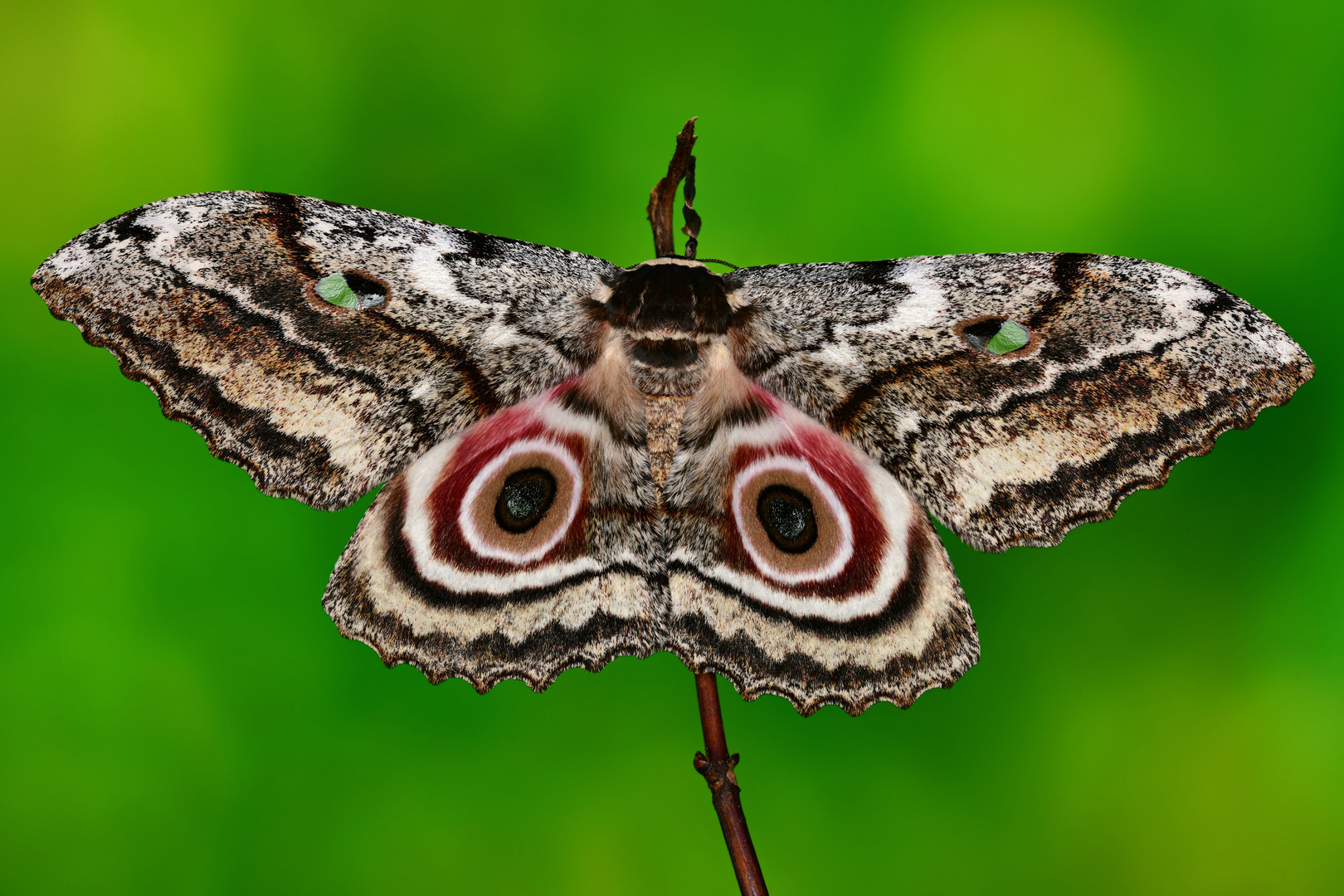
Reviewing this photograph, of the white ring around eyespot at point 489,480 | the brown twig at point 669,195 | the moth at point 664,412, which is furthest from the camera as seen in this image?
the white ring around eyespot at point 489,480

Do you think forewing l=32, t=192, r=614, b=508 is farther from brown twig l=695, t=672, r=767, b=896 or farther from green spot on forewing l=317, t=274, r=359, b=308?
brown twig l=695, t=672, r=767, b=896

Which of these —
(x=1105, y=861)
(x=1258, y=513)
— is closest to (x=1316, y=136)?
(x=1258, y=513)

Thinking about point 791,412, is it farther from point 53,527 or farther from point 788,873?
point 53,527

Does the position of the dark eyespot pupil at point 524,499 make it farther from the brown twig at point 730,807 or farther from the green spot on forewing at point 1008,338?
the green spot on forewing at point 1008,338

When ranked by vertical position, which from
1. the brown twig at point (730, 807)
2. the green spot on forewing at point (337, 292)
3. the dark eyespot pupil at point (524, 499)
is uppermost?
the green spot on forewing at point (337, 292)

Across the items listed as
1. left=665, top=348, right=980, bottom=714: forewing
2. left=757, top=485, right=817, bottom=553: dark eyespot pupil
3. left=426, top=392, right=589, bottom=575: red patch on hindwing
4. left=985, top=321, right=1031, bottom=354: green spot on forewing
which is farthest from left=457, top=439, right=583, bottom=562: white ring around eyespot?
left=985, top=321, right=1031, bottom=354: green spot on forewing

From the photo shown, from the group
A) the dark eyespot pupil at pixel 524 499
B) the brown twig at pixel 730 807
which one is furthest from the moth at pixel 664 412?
the brown twig at pixel 730 807

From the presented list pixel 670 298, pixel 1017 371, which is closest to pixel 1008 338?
pixel 1017 371
